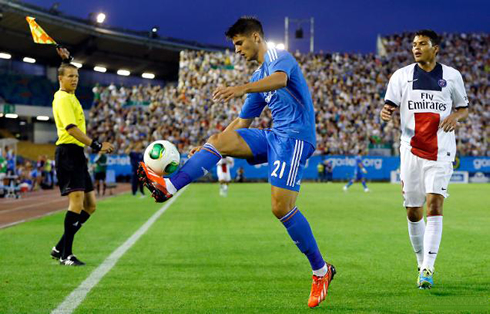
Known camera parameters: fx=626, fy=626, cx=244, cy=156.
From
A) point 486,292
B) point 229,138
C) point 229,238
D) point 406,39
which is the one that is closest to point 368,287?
point 486,292

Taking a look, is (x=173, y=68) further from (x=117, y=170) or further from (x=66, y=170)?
(x=66, y=170)

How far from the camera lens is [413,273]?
7.12 m

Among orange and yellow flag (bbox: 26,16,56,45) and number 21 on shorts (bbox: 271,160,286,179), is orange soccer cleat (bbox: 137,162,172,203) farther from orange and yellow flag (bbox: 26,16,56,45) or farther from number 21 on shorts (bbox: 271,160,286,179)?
orange and yellow flag (bbox: 26,16,56,45)

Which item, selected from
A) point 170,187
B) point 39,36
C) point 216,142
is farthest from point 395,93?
point 39,36

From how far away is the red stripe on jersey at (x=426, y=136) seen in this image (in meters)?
6.43

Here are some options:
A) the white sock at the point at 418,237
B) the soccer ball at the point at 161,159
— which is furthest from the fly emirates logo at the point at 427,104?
the soccer ball at the point at 161,159

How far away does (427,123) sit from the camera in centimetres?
649

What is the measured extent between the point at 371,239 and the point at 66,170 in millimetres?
5366

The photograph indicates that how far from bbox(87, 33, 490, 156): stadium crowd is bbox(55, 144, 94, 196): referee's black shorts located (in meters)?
35.7

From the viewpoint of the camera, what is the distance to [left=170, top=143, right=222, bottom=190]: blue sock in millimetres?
5234

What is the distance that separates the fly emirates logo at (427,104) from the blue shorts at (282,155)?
5.16ft

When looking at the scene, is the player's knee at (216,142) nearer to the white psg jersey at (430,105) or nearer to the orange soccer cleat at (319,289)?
the orange soccer cleat at (319,289)

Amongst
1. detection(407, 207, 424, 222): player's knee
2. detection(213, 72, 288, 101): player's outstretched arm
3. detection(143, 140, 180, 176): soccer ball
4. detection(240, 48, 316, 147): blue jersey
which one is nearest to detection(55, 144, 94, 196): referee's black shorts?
detection(143, 140, 180, 176): soccer ball

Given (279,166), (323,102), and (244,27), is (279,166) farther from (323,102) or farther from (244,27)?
(323,102)
